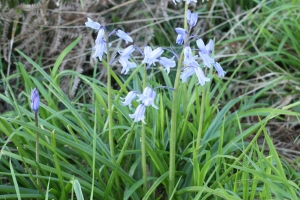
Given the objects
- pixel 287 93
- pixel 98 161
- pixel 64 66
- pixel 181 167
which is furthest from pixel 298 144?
pixel 64 66

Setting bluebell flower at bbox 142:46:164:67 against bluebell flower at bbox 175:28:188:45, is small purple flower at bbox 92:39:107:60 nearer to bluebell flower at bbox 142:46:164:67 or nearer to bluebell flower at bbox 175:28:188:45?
bluebell flower at bbox 142:46:164:67

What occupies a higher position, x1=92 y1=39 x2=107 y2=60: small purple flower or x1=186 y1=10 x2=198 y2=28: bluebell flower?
x1=186 y1=10 x2=198 y2=28: bluebell flower

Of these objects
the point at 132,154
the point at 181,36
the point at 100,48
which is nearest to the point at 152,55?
the point at 181,36

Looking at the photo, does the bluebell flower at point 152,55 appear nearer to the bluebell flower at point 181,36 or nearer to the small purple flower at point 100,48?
the bluebell flower at point 181,36

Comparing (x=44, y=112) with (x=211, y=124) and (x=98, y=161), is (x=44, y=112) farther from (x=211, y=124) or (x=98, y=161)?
(x=211, y=124)

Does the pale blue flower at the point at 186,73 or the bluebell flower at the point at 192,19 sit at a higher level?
the bluebell flower at the point at 192,19

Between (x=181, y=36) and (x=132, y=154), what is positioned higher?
(x=181, y=36)

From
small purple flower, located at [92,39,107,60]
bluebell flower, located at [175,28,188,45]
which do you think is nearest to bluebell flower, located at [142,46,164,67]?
bluebell flower, located at [175,28,188,45]

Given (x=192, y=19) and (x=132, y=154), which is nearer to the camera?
(x=192, y=19)

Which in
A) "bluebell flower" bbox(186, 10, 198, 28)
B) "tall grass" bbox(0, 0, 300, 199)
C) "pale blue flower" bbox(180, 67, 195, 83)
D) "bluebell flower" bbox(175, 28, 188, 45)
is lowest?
"tall grass" bbox(0, 0, 300, 199)

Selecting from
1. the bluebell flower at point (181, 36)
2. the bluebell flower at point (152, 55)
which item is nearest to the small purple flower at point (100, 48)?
the bluebell flower at point (152, 55)

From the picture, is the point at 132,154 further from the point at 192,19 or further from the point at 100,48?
the point at 192,19
